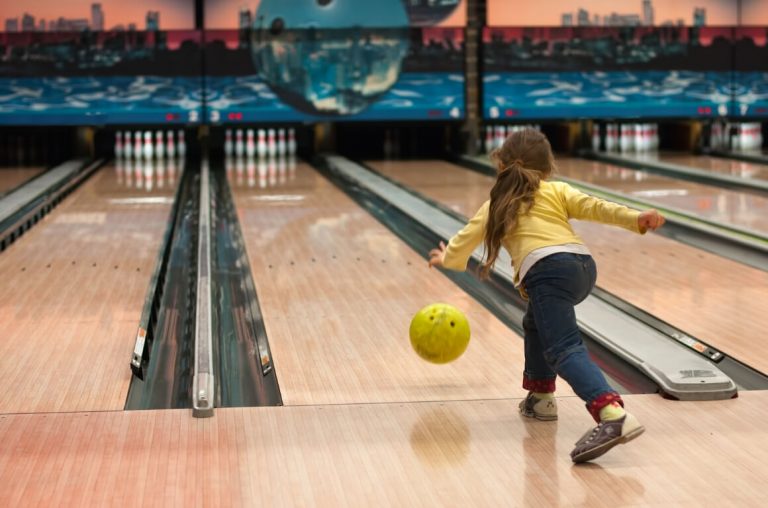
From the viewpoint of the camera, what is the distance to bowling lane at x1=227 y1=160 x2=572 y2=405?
344 cm

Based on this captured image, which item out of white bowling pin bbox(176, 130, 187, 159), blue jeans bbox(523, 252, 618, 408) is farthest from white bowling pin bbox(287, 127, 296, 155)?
blue jeans bbox(523, 252, 618, 408)

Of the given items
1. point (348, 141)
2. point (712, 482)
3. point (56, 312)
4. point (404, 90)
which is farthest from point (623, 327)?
point (348, 141)

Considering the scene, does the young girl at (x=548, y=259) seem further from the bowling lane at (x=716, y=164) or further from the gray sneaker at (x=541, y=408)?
the bowling lane at (x=716, y=164)

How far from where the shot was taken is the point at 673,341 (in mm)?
3879

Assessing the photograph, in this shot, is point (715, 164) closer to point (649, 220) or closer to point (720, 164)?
point (720, 164)

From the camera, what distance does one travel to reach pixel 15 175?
30.4ft

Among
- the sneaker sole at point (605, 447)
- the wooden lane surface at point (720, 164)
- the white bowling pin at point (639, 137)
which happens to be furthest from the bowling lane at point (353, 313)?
the white bowling pin at point (639, 137)

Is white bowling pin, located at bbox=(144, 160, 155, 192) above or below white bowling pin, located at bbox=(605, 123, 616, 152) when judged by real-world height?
below

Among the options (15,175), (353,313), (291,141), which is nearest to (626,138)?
(291,141)

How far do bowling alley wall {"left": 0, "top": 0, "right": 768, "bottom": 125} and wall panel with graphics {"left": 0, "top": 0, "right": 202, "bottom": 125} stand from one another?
10 millimetres

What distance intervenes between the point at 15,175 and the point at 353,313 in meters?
5.59

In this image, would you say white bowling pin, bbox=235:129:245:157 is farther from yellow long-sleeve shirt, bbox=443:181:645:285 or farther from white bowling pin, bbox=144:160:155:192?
yellow long-sleeve shirt, bbox=443:181:645:285

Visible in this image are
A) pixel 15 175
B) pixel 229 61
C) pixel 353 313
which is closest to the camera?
pixel 353 313

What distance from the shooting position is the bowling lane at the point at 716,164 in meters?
8.80
